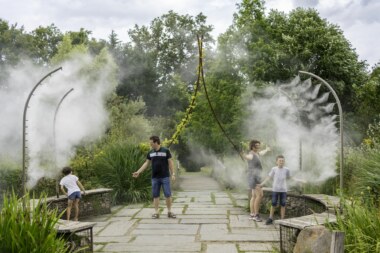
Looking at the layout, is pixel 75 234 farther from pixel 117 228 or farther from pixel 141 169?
pixel 141 169

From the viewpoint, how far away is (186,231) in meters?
7.45

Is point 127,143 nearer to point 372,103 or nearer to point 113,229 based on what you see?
point 113,229

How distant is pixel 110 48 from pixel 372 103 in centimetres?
1684

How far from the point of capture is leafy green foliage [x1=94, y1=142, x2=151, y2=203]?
442 inches

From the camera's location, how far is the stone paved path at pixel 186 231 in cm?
630

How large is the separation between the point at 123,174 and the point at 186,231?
13.6 feet

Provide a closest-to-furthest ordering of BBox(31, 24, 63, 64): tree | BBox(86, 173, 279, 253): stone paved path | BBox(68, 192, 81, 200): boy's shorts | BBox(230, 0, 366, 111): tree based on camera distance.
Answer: BBox(86, 173, 279, 253): stone paved path, BBox(68, 192, 81, 200): boy's shorts, BBox(230, 0, 366, 111): tree, BBox(31, 24, 63, 64): tree

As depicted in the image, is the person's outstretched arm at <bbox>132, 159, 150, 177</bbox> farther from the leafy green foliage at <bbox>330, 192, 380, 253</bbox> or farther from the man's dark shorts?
the leafy green foliage at <bbox>330, 192, 380, 253</bbox>

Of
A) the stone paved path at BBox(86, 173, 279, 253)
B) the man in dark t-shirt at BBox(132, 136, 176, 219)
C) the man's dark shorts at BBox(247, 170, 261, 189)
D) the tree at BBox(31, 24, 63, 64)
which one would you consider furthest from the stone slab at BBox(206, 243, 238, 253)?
the tree at BBox(31, 24, 63, 64)

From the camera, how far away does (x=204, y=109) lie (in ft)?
64.4

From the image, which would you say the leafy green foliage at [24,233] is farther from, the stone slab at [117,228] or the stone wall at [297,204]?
the stone wall at [297,204]

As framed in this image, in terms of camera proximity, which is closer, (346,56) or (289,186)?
(289,186)

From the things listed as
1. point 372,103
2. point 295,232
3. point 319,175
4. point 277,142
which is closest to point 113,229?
point 295,232

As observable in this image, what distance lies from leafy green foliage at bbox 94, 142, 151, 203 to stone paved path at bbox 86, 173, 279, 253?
0.68 metres
